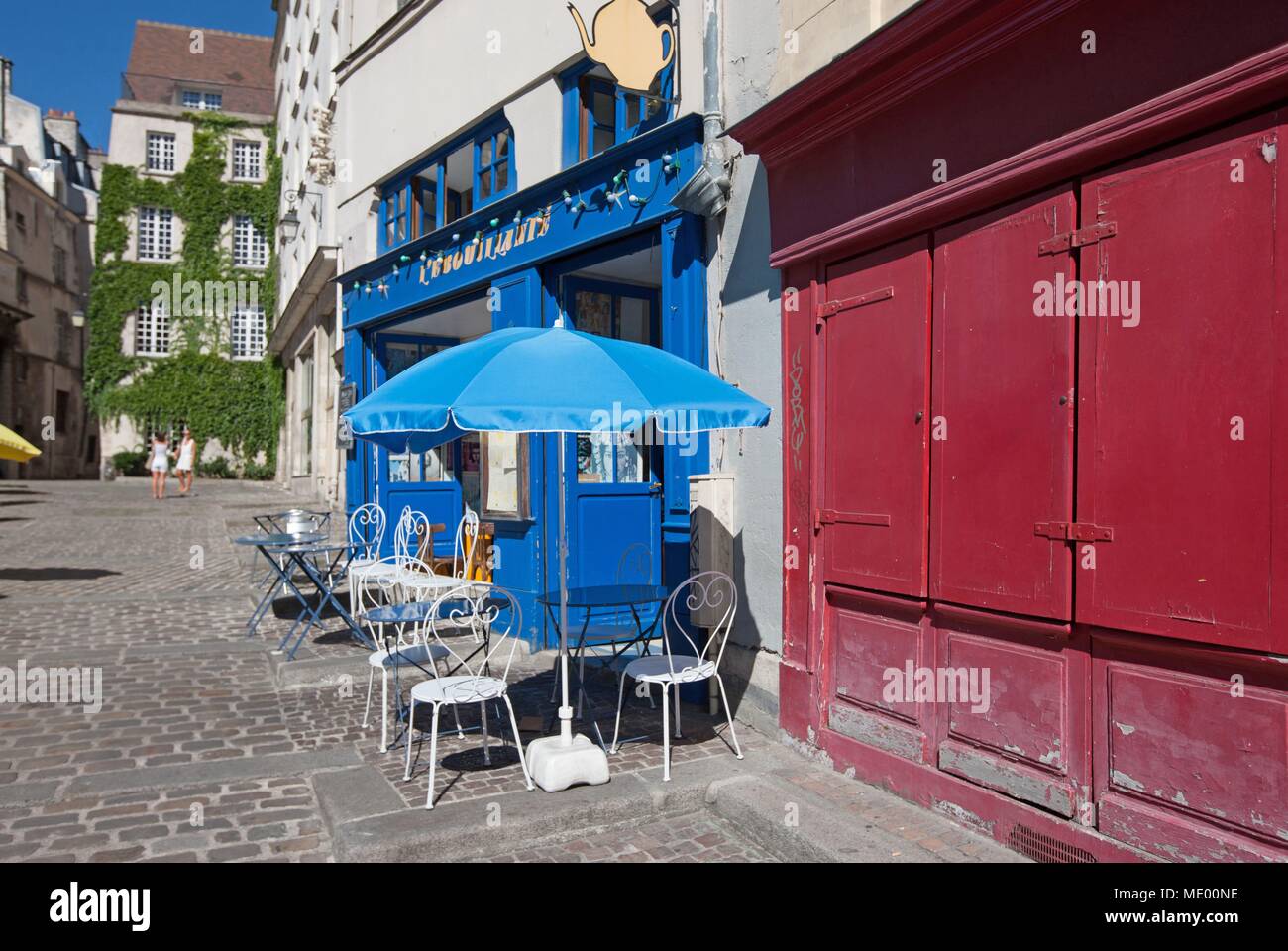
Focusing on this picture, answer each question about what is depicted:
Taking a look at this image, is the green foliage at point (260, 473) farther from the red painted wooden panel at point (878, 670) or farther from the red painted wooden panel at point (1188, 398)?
the red painted wooden panel at point (1188, 398)

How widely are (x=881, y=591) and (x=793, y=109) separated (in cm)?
267

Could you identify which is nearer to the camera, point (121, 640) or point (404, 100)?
point (121, 640)

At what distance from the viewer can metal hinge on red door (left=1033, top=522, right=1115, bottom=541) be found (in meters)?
3.55

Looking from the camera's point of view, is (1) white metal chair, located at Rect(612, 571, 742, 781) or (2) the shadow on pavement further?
(2) the shadow on pavement

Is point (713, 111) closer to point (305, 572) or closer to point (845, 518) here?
point (845, 518)

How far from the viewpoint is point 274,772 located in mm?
4824

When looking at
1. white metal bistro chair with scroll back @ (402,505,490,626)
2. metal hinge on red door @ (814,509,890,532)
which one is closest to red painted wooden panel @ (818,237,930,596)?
metal hinge on red door @ (814,509,890,532)

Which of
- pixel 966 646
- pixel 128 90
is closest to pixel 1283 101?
pixel 966 646

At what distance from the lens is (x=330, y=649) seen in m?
7.53

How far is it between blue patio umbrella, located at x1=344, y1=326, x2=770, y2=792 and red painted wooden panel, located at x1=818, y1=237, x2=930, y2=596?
0.62 metres

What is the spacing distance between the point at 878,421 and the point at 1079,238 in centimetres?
135

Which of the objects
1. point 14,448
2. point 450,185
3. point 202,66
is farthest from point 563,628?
point 202,66

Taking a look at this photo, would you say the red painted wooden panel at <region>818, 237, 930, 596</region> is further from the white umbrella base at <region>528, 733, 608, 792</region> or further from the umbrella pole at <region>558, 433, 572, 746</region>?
the white umbrella base at <region>528, 733, 608, 792</region>
